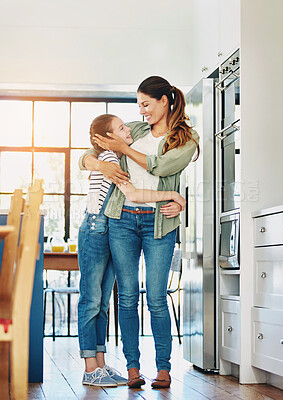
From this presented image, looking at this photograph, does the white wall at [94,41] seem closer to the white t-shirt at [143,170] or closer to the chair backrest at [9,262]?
the white t-shirt at [143,170]

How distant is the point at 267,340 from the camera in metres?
2.95

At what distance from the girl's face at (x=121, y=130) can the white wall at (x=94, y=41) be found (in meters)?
1.68

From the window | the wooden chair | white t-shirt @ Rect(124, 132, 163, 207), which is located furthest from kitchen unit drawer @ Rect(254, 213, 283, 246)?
the window

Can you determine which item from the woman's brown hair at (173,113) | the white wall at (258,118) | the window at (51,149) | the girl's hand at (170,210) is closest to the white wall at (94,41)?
the white wall at (258,118)

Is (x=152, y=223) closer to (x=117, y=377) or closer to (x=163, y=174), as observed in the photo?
(x=163, y=174)

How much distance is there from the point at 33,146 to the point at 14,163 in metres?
0.26

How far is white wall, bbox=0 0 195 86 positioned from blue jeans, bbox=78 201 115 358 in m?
1.88

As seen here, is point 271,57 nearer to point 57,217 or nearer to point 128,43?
point 128,43

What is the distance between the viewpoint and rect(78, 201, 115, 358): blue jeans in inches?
116

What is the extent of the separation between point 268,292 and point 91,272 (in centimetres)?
82

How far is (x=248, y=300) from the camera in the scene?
3168 mm

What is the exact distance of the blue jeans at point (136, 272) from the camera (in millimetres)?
2902

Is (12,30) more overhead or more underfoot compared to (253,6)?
more overhead

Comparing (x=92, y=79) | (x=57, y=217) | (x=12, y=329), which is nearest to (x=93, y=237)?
(x=12, y=329)
